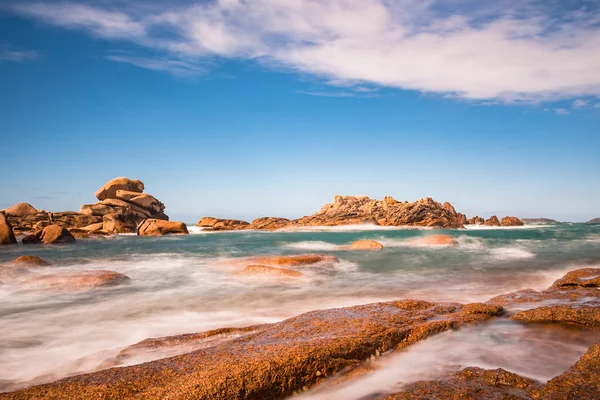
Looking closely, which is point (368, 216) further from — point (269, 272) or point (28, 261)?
point (28, 261)

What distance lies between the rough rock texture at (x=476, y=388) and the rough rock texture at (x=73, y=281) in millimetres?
10026

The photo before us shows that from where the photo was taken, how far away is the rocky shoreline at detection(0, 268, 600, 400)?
2971 millimetres

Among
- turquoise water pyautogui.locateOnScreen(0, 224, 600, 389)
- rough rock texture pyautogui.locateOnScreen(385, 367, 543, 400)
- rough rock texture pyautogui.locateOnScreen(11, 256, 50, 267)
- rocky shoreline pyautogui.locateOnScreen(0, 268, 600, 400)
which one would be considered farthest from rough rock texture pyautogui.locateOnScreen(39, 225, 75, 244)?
rough rock texture pyautogui.locateOnScreen(385, 367, 543, 400)

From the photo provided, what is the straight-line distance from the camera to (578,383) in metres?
2.96

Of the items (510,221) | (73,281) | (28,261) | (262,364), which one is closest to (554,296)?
(262,364)

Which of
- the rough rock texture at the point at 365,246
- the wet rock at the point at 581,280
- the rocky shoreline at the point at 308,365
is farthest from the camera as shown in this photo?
the rough rock texture at the point at 365,246

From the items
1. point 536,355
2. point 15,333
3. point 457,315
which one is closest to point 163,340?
point 15,333

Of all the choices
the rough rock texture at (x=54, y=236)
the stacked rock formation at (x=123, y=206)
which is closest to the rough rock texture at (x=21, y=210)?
the stacked rock formation at (x=123, y=206)

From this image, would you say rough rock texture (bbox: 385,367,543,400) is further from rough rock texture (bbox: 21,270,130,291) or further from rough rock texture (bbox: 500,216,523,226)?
rough rock texture (bbox: 500,216,523,226)

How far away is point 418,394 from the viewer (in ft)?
9.48

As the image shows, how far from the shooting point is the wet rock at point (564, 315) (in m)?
4.96

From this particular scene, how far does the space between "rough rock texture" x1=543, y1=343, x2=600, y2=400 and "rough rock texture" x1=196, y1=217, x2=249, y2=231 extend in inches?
2613

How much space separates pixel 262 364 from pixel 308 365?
44 cm

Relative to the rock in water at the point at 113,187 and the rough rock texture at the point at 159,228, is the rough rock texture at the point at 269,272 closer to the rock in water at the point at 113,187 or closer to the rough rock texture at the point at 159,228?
the rough rock texture at the point at 159,228
